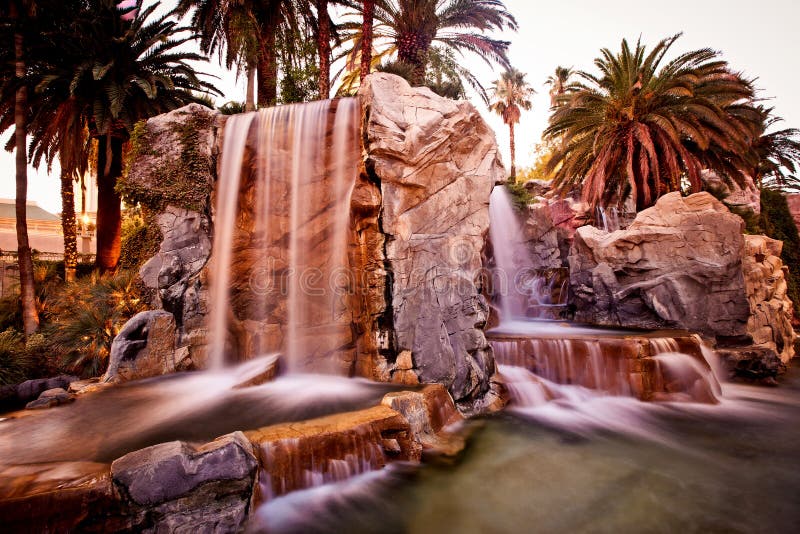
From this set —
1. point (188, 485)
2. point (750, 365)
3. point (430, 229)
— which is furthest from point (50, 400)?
point (750, 365)

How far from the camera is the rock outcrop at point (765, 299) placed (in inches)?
449

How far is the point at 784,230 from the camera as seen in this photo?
1995cm

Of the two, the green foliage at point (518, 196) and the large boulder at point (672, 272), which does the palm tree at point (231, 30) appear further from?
the large boulder at point (672, 272)

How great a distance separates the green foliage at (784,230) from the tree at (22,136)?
29536 mm

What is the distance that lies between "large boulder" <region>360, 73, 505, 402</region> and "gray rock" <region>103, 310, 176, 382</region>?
163 inches

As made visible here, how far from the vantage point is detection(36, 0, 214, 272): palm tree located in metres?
11.7

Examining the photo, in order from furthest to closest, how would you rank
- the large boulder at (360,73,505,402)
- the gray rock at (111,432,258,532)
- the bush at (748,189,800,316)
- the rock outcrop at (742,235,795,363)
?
the bush at (748,189,800,316), the rock outcrop at (742,235,795,363), the large boulder at (360,73,505,402), the gray rock at (111,432,258,532)

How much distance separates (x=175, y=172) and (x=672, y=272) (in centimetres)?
1309

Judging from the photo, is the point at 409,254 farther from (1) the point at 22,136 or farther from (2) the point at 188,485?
(1) the point at 22,136

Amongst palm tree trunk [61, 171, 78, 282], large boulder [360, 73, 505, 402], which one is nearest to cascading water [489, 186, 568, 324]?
large boulder [360, 73, 505, 402]

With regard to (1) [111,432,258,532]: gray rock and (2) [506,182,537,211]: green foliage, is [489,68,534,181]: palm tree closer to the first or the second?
(2) [506,182,537,211]: green foliage

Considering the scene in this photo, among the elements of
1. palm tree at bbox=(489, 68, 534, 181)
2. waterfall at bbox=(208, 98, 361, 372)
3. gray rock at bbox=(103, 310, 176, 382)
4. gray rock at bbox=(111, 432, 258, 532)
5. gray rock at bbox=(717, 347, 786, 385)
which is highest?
palm tree at bbox=(489, 68, 534, 181)

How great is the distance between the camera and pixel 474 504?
4.24m

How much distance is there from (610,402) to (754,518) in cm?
331
